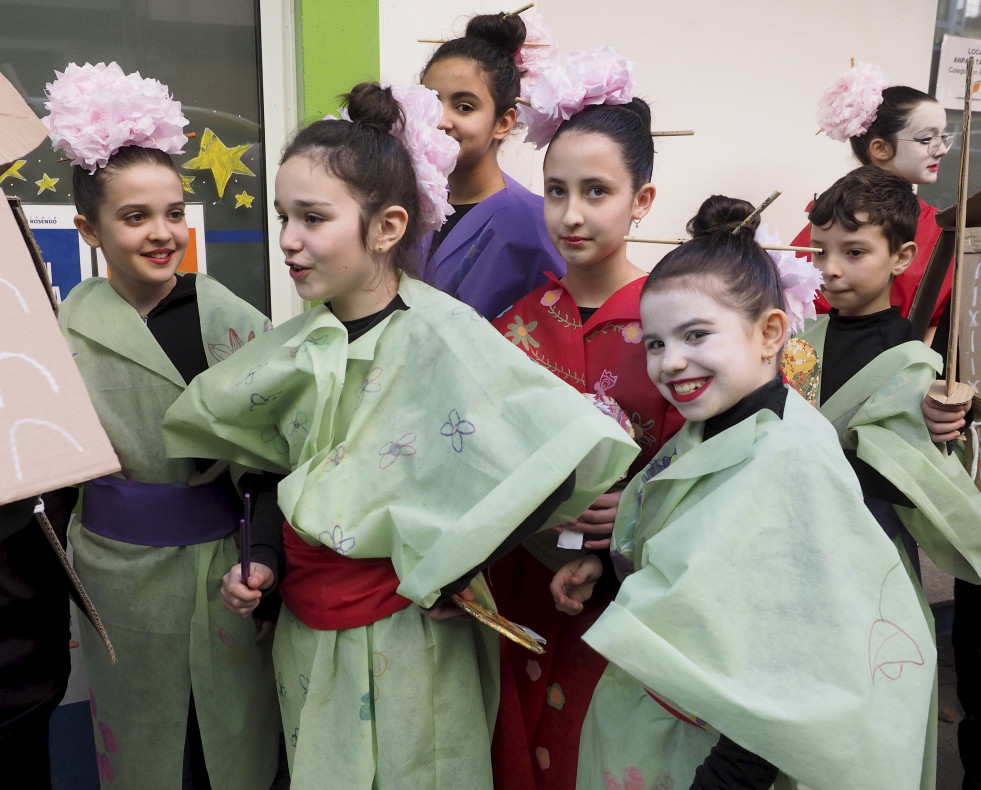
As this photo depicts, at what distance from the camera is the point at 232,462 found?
1.86 m

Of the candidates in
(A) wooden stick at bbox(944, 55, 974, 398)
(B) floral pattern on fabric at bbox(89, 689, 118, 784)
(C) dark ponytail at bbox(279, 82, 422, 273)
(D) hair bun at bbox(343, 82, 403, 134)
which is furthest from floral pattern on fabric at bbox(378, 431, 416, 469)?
(A) wooden stick at bbox(944, 55, 974, 398)

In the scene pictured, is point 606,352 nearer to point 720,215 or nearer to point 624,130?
point 720,215

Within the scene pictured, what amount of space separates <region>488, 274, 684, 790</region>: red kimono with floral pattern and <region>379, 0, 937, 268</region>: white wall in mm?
1709

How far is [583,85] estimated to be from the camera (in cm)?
→ 195

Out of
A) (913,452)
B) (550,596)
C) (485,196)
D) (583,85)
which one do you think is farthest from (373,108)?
(913,452)

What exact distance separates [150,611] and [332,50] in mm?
1939

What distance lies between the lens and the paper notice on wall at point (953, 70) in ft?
14.9

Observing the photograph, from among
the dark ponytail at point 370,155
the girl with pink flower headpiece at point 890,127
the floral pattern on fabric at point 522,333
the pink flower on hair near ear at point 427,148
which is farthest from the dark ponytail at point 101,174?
the girl with pink flower headpiece at point 890,127

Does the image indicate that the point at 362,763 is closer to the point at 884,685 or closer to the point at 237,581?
the point at 237,581

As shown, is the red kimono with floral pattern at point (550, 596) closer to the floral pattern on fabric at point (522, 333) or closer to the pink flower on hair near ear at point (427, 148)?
the floral pattern on fabric at point (522, 333)

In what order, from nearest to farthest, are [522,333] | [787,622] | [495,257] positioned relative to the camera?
[787,622] < [522,333] < [495,257]

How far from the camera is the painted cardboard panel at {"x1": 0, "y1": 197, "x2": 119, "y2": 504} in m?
1.07

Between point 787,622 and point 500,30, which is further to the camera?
point 500,30

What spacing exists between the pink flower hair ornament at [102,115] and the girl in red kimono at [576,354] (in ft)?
2.76
